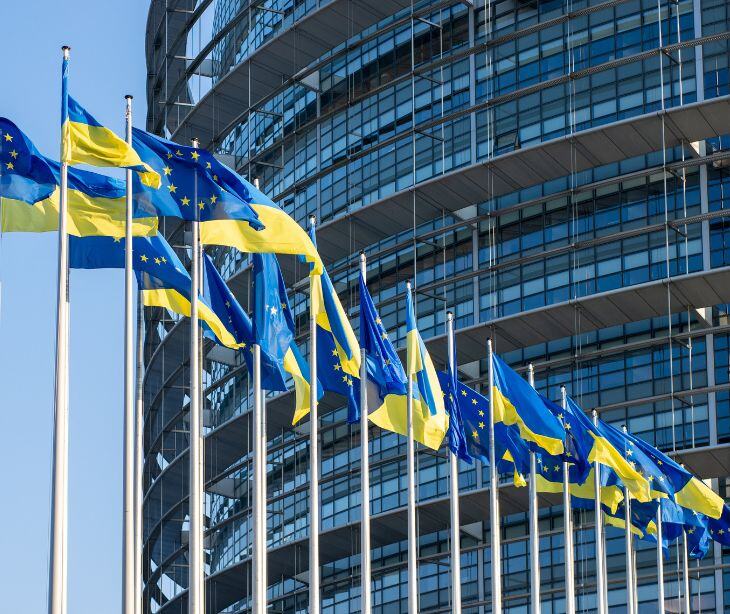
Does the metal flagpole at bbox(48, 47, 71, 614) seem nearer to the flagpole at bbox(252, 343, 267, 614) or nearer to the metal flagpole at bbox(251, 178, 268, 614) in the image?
the metal flagpole at bbox(251, 178, 268, 614)

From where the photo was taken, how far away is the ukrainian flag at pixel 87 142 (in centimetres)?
2367

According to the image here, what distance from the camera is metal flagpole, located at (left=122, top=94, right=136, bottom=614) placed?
21.5 metres

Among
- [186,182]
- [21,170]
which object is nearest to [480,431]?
[186,182]

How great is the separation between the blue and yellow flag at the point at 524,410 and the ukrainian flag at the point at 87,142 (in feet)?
46.8

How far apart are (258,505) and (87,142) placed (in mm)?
7308

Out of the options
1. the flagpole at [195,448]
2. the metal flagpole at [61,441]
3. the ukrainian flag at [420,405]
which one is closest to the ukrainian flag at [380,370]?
the ukrainian flag at [420,405]

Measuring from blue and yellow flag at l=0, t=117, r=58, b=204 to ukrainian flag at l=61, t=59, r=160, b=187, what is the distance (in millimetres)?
798

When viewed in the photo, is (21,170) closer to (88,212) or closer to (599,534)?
(88,212)

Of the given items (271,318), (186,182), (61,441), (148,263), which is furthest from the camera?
(271,318)

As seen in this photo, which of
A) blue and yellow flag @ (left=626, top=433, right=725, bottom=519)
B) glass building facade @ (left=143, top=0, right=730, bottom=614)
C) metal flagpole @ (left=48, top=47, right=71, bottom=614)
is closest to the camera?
metal flagpole @ (left=48, top=47, right=71, bottom=614)

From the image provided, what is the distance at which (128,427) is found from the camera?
2252 centimetres

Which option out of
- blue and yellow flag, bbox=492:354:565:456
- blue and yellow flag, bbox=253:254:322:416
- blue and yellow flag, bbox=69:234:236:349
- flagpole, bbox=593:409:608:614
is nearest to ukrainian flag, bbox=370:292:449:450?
blue and yellow flag, bbox=492:354:565:456

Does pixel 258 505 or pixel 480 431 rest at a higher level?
pixel 480 431

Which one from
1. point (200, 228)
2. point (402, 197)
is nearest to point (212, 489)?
point (402, 197)
